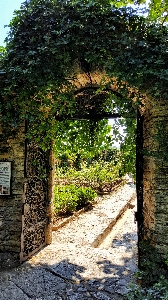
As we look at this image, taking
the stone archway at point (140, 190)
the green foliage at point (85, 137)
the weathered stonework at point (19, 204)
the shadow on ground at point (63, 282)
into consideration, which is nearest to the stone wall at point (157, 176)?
the stone archway at point (140, 190)

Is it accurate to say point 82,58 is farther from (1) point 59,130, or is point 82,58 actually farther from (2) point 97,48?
(1) point 59,130

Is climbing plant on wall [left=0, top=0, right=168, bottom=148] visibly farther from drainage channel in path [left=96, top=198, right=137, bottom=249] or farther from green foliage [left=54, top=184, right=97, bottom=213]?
green foliage [left=54, top=184, right=97, bottom=213]

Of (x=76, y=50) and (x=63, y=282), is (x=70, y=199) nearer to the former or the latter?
(x=63, y=282)

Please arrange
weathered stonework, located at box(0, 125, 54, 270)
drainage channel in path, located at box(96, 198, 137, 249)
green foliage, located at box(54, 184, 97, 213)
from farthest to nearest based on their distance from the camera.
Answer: green foliage, located at box(54, 184, 97, 213) < drainage channel in path, located at box(96, 198, 137, 249) < weathered stonework, located at box(0, 125, 54, 270)

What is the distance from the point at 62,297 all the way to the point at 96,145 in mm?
3071

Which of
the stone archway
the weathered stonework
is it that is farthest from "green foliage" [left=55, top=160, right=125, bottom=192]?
the weathered stonework

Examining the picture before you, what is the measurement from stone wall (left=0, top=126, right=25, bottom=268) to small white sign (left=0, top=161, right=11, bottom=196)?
7 cm

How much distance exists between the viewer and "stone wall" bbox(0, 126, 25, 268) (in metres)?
4.50

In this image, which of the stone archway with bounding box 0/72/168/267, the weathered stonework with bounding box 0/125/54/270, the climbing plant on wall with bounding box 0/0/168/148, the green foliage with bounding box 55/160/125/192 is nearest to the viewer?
the climbing plant on wall with bounding box 0/0/168/148

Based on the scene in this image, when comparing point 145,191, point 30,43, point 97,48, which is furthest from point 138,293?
point 30,43

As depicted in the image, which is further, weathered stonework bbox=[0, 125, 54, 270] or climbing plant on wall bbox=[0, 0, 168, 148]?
weathered stonework bbox=[0, 125, 54, 270]

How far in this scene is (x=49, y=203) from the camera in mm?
5523

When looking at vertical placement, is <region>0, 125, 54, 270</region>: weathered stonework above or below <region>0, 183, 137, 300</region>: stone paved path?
above

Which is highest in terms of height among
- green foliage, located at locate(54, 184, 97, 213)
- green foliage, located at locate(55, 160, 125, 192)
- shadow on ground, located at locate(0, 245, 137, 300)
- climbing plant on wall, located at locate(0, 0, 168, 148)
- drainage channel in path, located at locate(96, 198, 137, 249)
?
climbing plant on wall, located at locate(0, 0, 168, 148)
